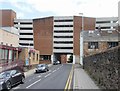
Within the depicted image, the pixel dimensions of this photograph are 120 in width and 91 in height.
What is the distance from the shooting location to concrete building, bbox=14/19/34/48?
10369 centimetres

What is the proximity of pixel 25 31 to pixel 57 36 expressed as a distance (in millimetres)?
14431

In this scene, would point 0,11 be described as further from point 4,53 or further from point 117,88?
point 117,88

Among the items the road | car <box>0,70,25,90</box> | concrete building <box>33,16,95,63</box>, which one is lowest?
the road

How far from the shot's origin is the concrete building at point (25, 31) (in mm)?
103688

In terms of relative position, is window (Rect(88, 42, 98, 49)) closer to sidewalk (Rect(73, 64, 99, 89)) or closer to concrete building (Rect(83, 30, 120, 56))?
concrete building (Rect(83, 30, 120, 56))

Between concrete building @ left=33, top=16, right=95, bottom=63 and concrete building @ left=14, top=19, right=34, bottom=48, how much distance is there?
2.52m

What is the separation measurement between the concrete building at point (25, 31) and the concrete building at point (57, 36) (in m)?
2.52

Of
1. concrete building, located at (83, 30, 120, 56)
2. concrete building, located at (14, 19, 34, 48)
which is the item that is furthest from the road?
concrete building, located at (14, 19, 34, 48)

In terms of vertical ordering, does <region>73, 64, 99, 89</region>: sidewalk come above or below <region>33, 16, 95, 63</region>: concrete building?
below

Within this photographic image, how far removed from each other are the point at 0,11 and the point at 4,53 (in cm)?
6725

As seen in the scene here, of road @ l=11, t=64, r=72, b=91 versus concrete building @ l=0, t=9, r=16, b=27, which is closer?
road @ l=11, t=64, r=72, b=91

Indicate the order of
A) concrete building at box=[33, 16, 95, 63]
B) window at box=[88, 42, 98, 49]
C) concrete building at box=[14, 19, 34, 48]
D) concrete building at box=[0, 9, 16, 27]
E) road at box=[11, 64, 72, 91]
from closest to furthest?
road at box=[11, 64, 72, 91], window at box=[88, 42, 98, 49], concrete building at box=[33, 16, 95, 63], concrete building at box=[14, 19, 34, 48], concrete building at box=[0, 9, 16, 27]

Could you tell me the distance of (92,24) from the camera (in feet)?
346

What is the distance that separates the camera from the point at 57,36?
10044 centimetres
